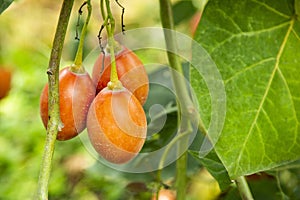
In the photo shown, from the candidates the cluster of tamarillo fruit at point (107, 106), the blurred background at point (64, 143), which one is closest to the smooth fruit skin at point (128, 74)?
the cluster of tamarillo fruit at point (107, 106)

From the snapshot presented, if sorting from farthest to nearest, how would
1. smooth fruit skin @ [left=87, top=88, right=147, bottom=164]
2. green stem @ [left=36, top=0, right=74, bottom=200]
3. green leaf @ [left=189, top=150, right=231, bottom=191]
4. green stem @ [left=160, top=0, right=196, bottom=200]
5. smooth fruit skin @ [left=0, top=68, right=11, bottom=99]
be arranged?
smooth fruit skin @ [left=0, top=68, right=11, bottom=99] < green stem @ [left=160, top=0, right=196, bottom=200] < green leaf @ [left=189, top=150, right=231, bottom=191] < smooth fruit skin @ [left=87, top=88, right=147, bottom=164] < green stem @ [left=36, top=0, right=74, bottom=200]

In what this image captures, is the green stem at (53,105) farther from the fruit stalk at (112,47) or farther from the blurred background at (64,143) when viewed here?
the blurred background at (64,143)

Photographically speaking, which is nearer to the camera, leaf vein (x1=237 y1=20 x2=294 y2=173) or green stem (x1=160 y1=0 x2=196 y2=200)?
leaf vein (x1=237 y1=20 x2=294 y2=173)

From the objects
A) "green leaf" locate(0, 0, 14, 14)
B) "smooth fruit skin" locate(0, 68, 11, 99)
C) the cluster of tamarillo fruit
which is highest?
"green leaf" locate(0, 0, 14, 14)

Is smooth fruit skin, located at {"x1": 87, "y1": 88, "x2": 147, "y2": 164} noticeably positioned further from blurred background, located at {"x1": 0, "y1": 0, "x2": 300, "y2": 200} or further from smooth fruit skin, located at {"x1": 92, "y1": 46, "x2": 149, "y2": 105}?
blurred background, located at {"x1": 0, "y1": 0, "x2": 300, "y2": 200}

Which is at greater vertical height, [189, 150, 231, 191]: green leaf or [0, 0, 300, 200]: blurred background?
[189, 150, 231, 191]: green leaf

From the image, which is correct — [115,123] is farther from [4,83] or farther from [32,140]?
[32,140]

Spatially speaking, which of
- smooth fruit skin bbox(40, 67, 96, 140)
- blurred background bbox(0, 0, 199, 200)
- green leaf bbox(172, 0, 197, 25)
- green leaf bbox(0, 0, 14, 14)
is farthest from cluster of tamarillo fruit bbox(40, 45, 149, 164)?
blurred background bbox(0, 0, 199, 200)

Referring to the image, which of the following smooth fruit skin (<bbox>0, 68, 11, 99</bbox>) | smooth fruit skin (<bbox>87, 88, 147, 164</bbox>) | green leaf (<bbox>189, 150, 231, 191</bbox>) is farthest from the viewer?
smooth fruit skin (<bbox>0, 68, 11, 99</bbox>)
